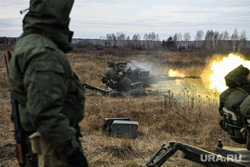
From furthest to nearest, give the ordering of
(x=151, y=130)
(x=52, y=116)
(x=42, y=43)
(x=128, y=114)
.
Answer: (x=128, y=114)
(x=151, y=130)
(x=42, y=43)
(x=52, y=116)

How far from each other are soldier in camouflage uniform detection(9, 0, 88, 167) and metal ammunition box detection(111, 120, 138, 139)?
3.77 metres

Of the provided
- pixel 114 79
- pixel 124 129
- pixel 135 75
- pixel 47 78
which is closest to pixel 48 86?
pixel 47 78

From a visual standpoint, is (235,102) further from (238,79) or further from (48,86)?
(48,86)

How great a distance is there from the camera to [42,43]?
2.05 meters

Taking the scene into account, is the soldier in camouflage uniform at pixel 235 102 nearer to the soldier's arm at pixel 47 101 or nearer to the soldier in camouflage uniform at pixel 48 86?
the soldier in camouflage uniform at pixel 48 86

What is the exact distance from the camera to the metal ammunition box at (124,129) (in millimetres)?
6043

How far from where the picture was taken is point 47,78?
1.93m

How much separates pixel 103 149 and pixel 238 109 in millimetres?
2692

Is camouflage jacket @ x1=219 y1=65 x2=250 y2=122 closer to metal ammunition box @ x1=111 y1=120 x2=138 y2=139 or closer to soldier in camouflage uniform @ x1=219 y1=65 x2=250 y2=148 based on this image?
soldier in camouflage uniform @ x1=219 y1=65 x2=250 y2=148

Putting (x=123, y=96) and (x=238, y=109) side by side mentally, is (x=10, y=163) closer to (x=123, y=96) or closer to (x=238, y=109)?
(x=238, y=109)

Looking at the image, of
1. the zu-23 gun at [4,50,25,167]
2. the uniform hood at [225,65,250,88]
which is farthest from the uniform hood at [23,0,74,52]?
the uniform hood at [225,65,250,88]

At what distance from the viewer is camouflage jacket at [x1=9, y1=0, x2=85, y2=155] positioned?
6.26ft

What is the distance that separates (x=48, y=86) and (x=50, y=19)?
0.63 meters

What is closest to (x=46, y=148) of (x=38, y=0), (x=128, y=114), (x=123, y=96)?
(x=38, y=0)
